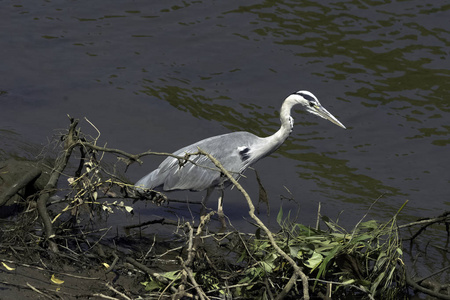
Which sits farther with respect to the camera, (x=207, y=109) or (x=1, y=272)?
(x=207, y=109)

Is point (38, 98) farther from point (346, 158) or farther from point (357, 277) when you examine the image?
point (357, 277)

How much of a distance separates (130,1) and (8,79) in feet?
10.3

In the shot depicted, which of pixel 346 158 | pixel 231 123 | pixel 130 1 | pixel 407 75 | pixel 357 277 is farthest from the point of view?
pixel 130 1

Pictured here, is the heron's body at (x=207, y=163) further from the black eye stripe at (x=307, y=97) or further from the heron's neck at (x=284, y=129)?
Result: the black eye stripe at (x=307, y=97)

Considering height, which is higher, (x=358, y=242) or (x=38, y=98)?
(x=358, y=242)

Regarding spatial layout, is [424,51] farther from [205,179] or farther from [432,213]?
[205,179]

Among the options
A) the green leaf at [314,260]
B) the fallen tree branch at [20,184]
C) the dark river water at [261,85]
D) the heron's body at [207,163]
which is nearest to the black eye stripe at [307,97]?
the heron's body at [207,163]

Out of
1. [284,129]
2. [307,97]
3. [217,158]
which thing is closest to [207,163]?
[217,158]

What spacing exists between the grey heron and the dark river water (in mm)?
302

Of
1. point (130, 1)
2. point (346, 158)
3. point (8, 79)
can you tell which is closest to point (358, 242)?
point (346, 158)

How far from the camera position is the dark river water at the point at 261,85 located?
26.9 ft

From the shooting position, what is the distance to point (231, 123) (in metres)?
9.49

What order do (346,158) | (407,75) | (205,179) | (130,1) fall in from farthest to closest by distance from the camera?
1. (130,1)
2. (407,75)
3. (346,158)
4. (205,179)

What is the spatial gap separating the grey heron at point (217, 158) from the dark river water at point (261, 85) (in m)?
0.30
